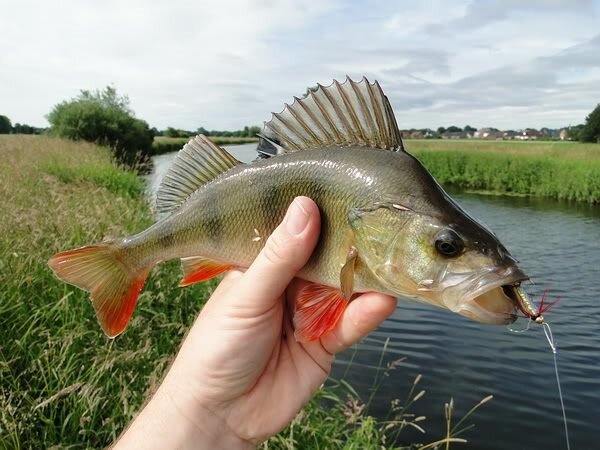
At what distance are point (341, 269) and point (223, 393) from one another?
0.88 meters

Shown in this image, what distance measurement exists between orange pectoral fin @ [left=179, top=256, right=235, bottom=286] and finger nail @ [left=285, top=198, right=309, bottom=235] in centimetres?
58

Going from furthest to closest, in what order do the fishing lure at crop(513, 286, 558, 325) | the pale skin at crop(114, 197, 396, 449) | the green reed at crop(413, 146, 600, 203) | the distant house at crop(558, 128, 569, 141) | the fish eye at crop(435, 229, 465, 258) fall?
the distant house at crop(558, 128, 569, 141) < the green reed at crop(413, 146, 600, 203) < the pale skin at crop(114, 197, 396, 449) < the fish eye at crop(435, 229, 465, 258) < the fishing lure at crop(513, 286, 558, 325)

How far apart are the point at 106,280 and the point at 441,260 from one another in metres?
1.65

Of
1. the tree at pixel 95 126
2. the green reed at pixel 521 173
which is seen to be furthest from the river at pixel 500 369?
the tree at pixel 95 126

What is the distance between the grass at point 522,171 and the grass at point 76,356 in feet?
83.4

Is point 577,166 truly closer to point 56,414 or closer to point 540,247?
point 540,247

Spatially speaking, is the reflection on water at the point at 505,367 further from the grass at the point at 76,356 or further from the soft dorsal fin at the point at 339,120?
the soft dorsal fin at the point at 339,120

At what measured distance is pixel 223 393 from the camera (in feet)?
8.27

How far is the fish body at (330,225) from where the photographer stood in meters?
1.99

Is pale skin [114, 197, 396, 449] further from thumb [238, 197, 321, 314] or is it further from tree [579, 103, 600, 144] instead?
tree [579, 103, 600, 144]

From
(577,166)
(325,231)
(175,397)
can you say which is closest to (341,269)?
(325,231)

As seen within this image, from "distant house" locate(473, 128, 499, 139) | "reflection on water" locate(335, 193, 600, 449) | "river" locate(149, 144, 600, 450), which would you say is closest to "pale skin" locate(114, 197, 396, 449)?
"river" locate(149, 144, 600, 450)

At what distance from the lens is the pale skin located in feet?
7.48

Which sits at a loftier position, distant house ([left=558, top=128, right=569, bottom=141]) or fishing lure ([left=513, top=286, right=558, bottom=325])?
fishing lure ([left=513, top=286, right=558, bottom=325])
